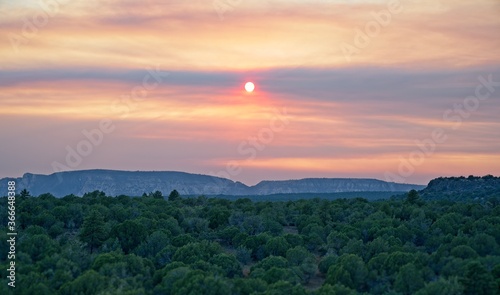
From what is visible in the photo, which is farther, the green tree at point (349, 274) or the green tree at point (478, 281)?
the green tree at point (349, 274)

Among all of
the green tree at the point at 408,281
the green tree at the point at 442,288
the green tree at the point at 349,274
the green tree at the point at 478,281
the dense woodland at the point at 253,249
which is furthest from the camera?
the green tree at the point at 349,274

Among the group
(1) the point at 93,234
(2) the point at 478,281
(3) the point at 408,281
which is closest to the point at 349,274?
(3) the point at 408,281

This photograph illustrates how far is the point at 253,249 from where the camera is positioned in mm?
→ 73688

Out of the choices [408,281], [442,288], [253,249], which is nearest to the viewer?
[442,288]

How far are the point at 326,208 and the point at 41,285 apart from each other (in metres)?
58.1

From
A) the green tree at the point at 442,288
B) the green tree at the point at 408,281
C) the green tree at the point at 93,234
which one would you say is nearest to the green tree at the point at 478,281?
the green tree at the point at 442,288

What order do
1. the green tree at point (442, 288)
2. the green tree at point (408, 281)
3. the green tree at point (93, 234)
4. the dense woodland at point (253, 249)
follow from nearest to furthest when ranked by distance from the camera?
the green tree at point (442, 288) → the dense woodland at point (253, 249) → the green tree at point (408, 281) → the green tree at point (93, 234)

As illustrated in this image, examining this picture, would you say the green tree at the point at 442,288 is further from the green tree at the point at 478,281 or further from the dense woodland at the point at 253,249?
the green tree at the point at 478,281

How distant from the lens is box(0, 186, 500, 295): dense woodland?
51.9 m

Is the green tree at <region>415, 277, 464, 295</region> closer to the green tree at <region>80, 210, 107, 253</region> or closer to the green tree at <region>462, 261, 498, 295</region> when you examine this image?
the green tree at <region>462, 261, 498, 295</region>

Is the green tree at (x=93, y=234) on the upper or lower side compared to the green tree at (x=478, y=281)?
upper

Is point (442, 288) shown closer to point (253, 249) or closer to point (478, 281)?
point (478, 281)

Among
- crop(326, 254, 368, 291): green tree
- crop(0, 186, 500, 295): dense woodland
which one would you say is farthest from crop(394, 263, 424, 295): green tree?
crop(326, 254, 368, 291): green tree

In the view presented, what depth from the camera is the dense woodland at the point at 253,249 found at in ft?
170
